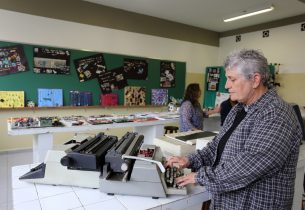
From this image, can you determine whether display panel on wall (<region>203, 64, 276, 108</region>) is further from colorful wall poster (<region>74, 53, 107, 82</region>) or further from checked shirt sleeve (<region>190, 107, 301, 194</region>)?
checked shirt sleeve (<region>190, 107, 301, 194</region>)

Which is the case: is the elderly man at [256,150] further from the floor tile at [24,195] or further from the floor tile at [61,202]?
the floor tile at [24,195]

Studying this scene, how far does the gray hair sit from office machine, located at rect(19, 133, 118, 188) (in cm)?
81

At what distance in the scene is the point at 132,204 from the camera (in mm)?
1149

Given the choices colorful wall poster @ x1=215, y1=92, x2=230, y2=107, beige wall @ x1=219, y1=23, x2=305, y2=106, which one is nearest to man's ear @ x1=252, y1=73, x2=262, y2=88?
beige wall @ x1=219, y1=23, x2=305, y2=106

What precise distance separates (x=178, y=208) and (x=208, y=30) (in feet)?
19.1

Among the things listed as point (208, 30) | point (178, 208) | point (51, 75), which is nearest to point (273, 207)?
point (178, 208)

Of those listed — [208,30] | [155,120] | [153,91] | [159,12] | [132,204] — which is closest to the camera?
[132,204]

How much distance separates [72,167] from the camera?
122 cm

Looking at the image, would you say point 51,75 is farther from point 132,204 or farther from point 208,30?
point 208,30

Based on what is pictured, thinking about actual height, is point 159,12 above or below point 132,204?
above

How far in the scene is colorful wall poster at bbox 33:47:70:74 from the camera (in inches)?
161

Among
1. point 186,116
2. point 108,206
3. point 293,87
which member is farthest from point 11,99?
point 293,87

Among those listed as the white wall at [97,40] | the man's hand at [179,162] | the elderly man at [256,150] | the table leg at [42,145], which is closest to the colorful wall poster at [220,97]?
the white wall at [97,40]

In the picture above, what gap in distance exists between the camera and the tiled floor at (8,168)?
2.62 meters
